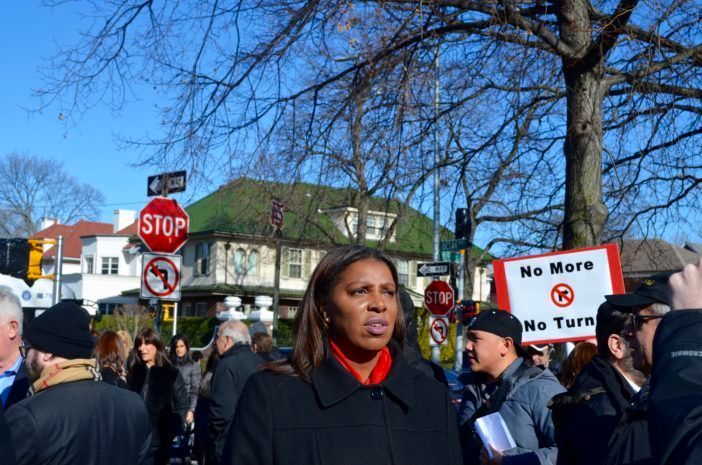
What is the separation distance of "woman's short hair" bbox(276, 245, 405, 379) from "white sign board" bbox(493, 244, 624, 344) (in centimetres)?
384

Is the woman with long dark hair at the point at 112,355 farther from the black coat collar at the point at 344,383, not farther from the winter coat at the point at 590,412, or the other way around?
the black coat collar at the point at 344,383

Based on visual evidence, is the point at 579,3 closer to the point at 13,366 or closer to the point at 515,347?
the point at 515,347

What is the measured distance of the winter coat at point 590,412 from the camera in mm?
3658

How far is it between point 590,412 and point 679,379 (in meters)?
1.81

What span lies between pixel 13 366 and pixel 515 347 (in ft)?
9.84

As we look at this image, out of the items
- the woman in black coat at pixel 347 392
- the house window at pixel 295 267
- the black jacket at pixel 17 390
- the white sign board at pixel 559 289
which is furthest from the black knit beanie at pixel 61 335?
the house window at pixel 295 267

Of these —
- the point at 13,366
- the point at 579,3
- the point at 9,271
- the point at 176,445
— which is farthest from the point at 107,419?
the point at 9,271

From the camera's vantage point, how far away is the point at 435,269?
21.7 m

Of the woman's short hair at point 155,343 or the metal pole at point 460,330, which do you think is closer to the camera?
the woman's short hair at point 155,343

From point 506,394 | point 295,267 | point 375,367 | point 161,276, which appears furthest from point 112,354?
point 295,267

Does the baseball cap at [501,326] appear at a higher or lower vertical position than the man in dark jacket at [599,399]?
higher

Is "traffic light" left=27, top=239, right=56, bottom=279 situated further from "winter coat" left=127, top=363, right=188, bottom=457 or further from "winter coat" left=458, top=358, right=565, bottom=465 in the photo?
"winter coat" left=458, top=358, right=565, bottom=465

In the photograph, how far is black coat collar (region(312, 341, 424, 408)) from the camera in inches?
124

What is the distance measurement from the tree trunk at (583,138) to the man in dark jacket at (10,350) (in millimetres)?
4864
